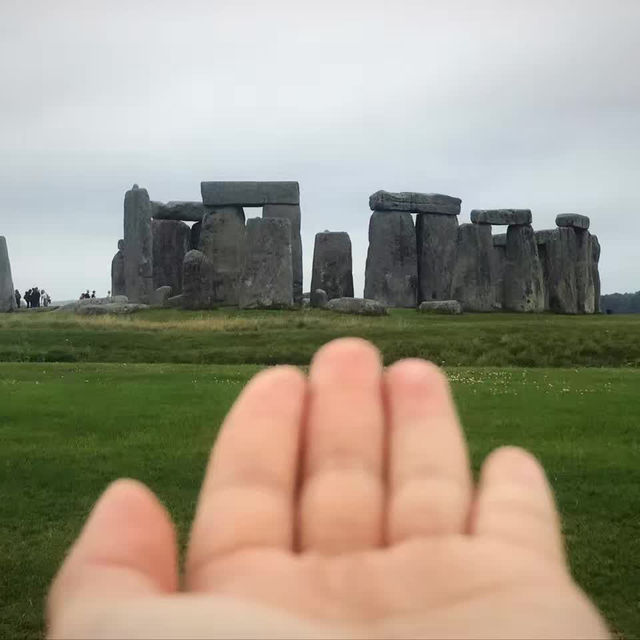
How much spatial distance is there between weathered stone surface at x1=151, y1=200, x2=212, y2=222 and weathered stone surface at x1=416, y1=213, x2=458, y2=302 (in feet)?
25.9

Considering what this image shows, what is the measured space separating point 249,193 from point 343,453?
29809 mm

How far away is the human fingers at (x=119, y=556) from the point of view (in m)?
1.45

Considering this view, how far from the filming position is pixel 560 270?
110ft

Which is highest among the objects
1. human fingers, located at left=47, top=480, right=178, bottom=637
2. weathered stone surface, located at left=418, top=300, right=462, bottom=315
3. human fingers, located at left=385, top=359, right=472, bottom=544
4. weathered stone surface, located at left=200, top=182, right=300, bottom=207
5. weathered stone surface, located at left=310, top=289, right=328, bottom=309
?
weathered stone surface, located at left=200, top=182, right=300, bottom=207

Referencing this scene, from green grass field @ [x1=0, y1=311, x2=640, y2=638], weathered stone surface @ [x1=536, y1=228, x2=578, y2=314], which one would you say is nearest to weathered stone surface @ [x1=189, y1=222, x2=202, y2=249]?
weathered stone surface @ [x1=536, y1=228, x2=578, y2=314]

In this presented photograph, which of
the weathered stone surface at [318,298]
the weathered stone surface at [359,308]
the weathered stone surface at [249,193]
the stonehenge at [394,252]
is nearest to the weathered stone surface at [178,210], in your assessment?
the stonehenge at [394,252]

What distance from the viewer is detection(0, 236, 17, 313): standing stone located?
3189 cm

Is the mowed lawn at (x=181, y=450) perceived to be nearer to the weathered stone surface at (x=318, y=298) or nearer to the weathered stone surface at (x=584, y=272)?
the weathered stone surface at (x=318, y=298)

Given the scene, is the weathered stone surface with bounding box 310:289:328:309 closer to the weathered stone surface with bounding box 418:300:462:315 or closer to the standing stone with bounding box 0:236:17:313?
the weathered stone surface with bounding box 418:300:462:315

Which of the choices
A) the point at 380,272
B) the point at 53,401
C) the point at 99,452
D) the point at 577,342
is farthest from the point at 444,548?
the point at 380,272

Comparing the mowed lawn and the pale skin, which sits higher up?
the pale skin

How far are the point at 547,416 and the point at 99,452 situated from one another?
3704 mm

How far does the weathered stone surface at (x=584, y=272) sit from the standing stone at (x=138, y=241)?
15353 millimetres

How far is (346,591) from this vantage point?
1472mm
